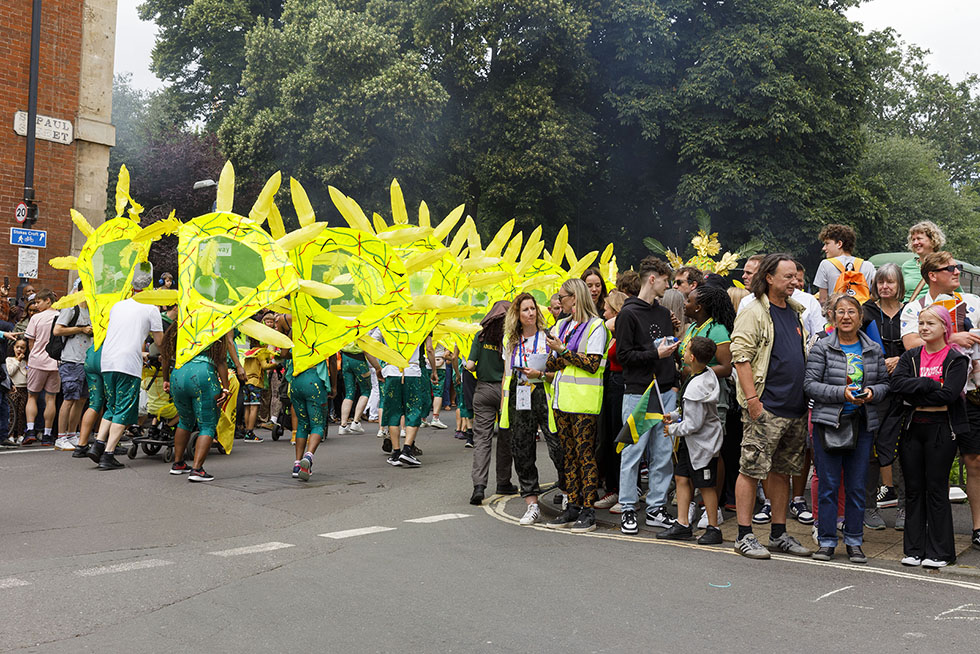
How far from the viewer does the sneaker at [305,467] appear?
9984mm

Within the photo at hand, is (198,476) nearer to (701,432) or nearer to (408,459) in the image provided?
(408,459)

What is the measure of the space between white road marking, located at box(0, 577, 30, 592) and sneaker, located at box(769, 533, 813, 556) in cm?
480

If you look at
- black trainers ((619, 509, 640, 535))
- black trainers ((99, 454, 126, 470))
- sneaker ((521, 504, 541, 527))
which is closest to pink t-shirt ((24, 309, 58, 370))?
black trainers ((99, 454, 126, 470))

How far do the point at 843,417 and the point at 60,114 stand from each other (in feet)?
59.2

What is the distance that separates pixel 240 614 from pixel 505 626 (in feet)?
4.48

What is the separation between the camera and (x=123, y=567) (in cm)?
607

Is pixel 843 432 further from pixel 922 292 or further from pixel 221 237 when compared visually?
pixel 221 237

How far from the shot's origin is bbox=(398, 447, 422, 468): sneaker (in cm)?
1145

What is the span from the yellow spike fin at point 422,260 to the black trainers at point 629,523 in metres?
3.74

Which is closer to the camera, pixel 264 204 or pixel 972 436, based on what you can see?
pixel 972 436

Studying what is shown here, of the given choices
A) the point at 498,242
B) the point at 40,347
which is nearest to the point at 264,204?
the point at 40,347

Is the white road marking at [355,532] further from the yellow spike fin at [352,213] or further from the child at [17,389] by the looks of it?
the child at [17,389]

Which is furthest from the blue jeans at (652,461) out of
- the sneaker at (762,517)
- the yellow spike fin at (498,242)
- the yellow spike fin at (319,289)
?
the yellow spike fin at (498,242)

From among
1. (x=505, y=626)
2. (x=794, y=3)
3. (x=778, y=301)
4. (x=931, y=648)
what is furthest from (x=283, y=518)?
(x=794, y=3)
